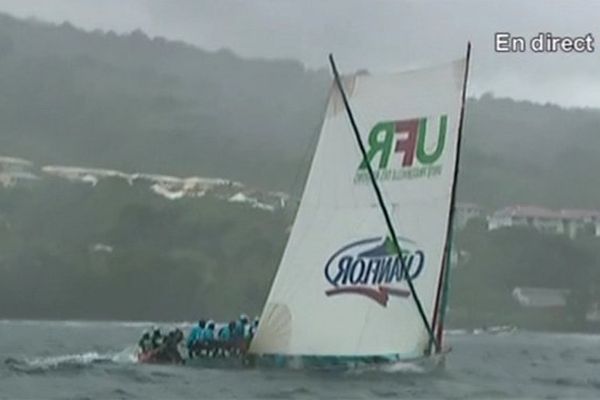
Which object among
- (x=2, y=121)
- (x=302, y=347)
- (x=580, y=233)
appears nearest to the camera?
(x=2, y=121)

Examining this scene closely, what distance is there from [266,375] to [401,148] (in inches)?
56.8

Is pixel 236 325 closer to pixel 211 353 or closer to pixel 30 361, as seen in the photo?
pixel 211 353

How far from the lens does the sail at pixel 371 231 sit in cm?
688

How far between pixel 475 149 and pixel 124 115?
1.74 meters

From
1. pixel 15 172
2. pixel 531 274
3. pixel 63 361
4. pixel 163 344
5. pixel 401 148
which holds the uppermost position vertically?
pixel 401 148

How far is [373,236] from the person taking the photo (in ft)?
23.5

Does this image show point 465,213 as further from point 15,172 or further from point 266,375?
point 15,172

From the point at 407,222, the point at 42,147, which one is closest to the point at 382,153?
the point at 407,222

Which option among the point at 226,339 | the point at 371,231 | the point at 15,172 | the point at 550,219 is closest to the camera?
the point at 15,172

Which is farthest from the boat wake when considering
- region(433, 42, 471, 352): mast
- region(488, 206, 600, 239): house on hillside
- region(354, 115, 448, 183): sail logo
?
region(488, 206, 600, 239): house on hillside

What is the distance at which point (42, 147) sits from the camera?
6.17 m

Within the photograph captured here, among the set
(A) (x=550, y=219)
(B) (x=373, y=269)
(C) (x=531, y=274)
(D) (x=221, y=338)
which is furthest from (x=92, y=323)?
(A) (x=550, y=219)

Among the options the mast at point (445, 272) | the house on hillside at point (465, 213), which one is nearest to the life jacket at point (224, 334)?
the mast at point (445, 272)

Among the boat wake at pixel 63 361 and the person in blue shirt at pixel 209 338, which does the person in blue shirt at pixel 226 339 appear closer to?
the person in blue shirt at pixel 209 338
